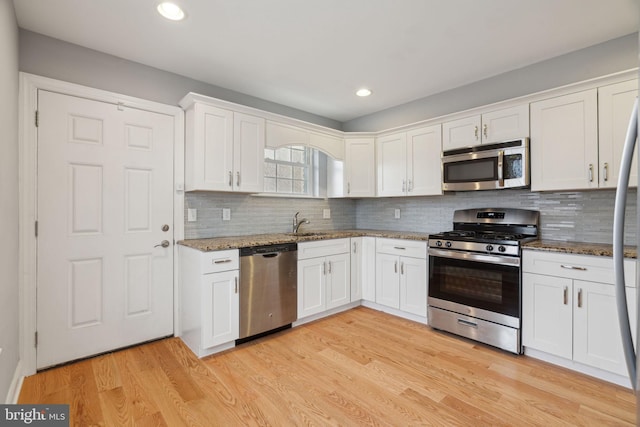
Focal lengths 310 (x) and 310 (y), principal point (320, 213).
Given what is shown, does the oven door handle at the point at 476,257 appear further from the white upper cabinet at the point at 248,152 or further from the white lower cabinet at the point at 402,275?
the white upper cabinet at the point at 248,152

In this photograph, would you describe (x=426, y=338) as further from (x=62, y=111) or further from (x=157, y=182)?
(x=62, y=111)

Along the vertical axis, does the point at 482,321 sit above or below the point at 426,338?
above

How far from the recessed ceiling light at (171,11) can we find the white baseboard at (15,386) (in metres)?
2.52

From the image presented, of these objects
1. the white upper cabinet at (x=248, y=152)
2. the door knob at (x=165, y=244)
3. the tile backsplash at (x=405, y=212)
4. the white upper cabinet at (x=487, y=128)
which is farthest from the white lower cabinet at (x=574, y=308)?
the door knob at (x=165, y=244)

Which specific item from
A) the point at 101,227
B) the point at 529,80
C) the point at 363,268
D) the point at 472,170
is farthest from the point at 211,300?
the point at 529,80

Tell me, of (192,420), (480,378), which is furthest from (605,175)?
(192,420)

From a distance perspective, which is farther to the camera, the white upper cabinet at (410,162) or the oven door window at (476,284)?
the white upper cabinet at (410,162)

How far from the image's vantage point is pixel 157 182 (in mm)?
2812

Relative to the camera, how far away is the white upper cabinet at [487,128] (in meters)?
2.76

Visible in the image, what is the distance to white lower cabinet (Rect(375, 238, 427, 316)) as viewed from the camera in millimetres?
3189

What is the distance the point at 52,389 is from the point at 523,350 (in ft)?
11.4

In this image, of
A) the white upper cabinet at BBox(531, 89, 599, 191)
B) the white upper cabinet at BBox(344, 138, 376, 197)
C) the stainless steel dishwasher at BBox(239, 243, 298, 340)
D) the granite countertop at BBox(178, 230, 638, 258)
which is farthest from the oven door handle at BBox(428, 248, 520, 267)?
the stainless steel dishwasher at BBox(239, 243, 298, 340)

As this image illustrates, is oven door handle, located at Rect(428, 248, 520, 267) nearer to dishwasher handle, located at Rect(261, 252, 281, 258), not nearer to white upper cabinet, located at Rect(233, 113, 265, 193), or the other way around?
dishwasher handle, located at Rect(261, 252, 281, 258)

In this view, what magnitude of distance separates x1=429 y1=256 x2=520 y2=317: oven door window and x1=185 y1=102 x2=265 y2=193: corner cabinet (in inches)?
77.9
